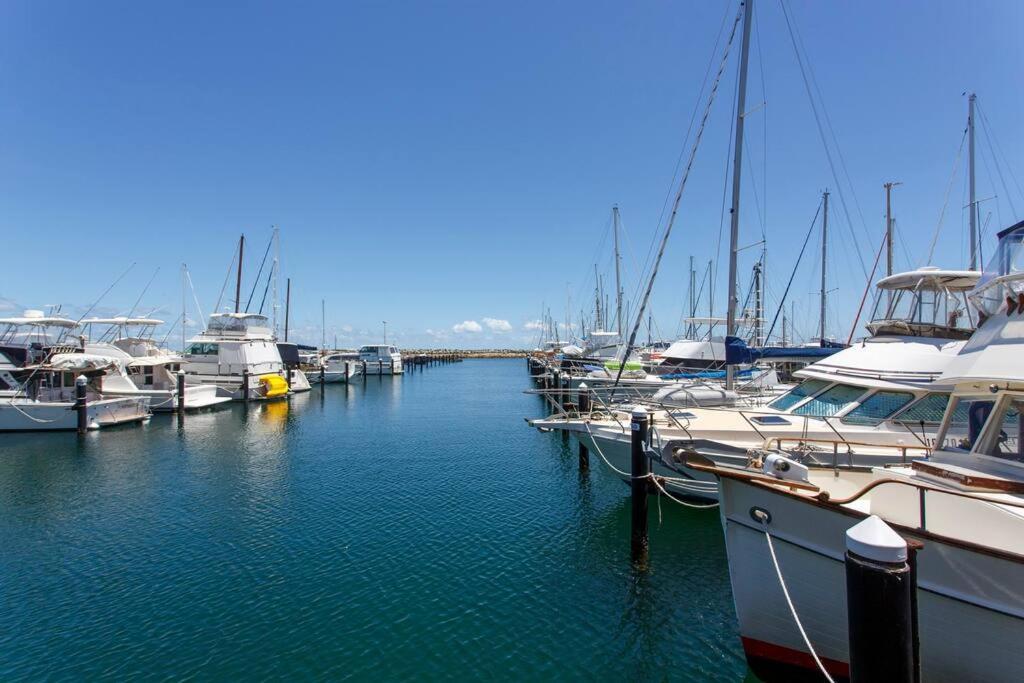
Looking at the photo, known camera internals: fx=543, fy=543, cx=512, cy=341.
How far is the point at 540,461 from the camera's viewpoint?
76.5 feet

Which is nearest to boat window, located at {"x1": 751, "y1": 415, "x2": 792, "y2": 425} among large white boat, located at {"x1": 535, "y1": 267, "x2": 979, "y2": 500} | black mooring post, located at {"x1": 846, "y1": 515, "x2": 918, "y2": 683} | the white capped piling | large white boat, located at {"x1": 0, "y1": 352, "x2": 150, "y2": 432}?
large white boat, located at {"x1": 535, "y1": 267, "x2": 979, "y2": 500}

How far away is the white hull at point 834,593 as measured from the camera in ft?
17.9

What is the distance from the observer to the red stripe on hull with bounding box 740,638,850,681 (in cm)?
709

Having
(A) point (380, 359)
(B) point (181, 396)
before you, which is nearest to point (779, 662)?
(B) point (181, 396)

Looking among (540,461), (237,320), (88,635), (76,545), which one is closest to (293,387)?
(237,320)

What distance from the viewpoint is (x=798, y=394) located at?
15.9m

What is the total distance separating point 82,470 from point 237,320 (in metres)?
29.2

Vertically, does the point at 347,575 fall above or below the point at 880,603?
below

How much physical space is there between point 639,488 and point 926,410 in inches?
299

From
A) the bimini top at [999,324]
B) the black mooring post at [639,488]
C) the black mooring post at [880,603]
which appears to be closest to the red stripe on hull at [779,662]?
the black mooring post at [880,603]

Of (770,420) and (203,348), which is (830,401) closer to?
(770,420)

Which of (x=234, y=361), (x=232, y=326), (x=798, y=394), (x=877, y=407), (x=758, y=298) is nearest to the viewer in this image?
(x=877, y=407)

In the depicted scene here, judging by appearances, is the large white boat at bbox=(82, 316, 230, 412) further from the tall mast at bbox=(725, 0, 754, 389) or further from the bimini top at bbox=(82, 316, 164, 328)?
the tall mast at bbox=(725, 0, 754, 389)

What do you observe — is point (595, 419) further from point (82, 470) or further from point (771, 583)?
point (82, 470)
